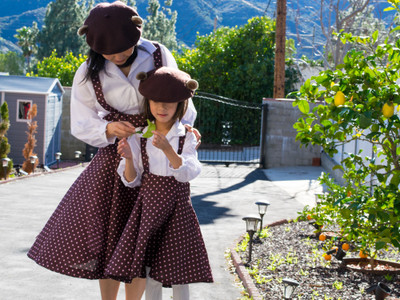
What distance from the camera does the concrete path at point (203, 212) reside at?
17.6 feet

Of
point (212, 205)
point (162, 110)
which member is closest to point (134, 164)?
point (162, 110)

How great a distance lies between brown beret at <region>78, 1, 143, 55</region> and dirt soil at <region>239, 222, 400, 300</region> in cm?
290

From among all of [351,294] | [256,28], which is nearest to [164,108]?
[351,294]

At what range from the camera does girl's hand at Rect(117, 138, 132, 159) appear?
3.11 metres

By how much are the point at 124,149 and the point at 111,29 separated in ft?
2.03

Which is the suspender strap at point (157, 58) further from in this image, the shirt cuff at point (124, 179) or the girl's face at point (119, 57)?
the shirt cuff at point (124, 179)

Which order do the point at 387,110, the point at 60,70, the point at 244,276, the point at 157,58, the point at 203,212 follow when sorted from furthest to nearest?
the point at 60,70, the point at 203,212, the point at 244,276, the point at 157,58, the point at 387,110

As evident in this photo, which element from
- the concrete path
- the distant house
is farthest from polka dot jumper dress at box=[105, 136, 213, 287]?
the distant house

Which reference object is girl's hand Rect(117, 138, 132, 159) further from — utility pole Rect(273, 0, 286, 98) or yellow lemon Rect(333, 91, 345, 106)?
utility pole Rect(273, 0, 286, 98)

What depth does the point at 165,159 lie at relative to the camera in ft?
10.5

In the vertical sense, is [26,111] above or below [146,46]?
below

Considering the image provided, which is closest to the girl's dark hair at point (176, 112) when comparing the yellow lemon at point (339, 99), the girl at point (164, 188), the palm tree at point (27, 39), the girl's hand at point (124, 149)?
the girl at point (164, 188)

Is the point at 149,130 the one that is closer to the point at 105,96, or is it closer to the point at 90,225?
the point at 105,96

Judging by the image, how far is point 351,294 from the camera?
5316mm
